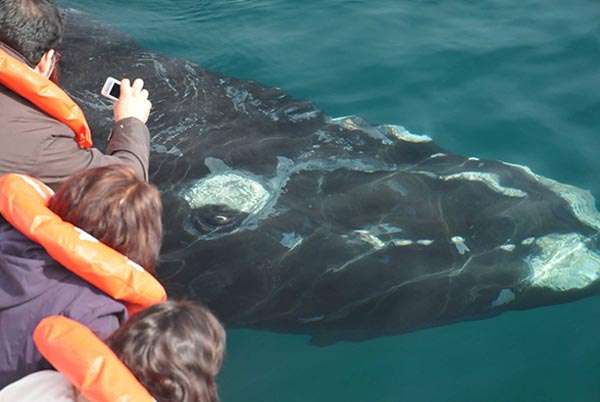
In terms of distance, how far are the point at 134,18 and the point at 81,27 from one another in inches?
57.6

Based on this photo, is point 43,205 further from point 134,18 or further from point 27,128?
point 134,18

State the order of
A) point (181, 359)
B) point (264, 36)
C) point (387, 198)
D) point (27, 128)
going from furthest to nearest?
point (264, 36) < point (387, 198) < point (27, 128) < point (181, 359)

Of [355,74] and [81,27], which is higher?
[81,27]

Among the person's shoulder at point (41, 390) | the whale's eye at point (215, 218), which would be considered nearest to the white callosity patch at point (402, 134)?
the whale's eye at point (215, 218)

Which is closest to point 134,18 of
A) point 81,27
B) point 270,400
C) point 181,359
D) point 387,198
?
point 81,27

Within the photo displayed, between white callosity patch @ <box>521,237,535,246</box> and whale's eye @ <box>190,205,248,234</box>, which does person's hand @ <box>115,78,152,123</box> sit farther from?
white callosity patch @ <box>521,237,535,246</box>

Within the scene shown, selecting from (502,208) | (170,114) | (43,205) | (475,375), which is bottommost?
(475,375)

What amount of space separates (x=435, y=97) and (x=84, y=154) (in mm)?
5404

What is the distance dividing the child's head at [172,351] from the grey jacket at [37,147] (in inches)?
63.1

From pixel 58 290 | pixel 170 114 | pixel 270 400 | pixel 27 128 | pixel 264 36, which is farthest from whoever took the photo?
pixel 264 36

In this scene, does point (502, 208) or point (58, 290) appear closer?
point (58, 290)

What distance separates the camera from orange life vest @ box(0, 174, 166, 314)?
3.66 m

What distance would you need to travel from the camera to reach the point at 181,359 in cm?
325

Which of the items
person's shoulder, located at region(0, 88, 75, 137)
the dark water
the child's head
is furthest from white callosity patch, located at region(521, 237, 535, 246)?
the child's head
